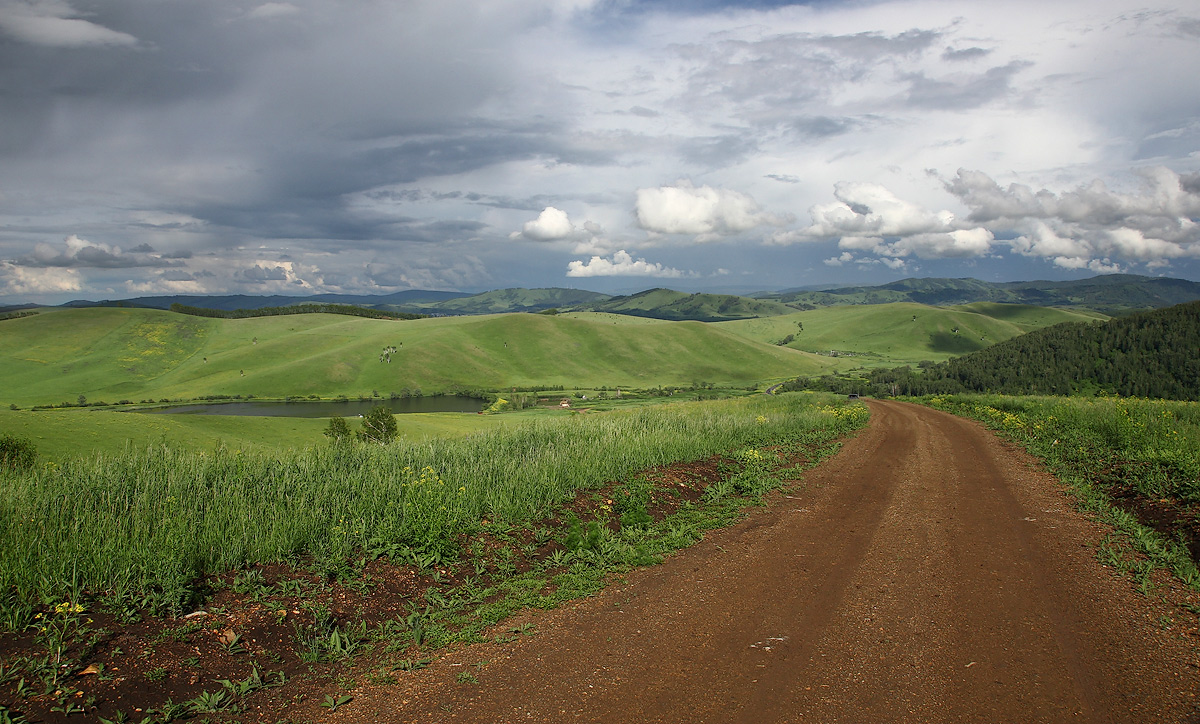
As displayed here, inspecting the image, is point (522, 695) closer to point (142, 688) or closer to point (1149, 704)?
point (142, 688)

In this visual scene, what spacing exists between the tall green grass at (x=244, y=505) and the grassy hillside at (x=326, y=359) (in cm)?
14660

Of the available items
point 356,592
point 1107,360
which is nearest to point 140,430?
point 356,592

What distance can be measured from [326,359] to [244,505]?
555ft

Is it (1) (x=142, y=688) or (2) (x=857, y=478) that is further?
(2) (x=857, y=478)

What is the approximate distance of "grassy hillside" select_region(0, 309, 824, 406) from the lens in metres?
150

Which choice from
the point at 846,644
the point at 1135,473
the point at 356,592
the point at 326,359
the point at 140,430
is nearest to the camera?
the point at 846,644

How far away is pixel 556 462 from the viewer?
38.2ft

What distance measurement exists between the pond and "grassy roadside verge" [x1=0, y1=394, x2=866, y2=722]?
4699 inches

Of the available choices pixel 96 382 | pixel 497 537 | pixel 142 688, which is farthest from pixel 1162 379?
pixel 96 382

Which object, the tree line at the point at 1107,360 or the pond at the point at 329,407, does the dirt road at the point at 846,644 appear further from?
the pond at the point at 329,407

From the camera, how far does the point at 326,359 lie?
6348 inches

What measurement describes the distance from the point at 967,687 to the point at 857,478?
359 inches

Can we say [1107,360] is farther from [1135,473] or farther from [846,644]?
[846,644]

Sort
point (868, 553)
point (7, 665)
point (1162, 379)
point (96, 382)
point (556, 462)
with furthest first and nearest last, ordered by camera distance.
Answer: point (96, 382), point (1162, 379), point (556, 462), point (868, 553), point (7, 665)
